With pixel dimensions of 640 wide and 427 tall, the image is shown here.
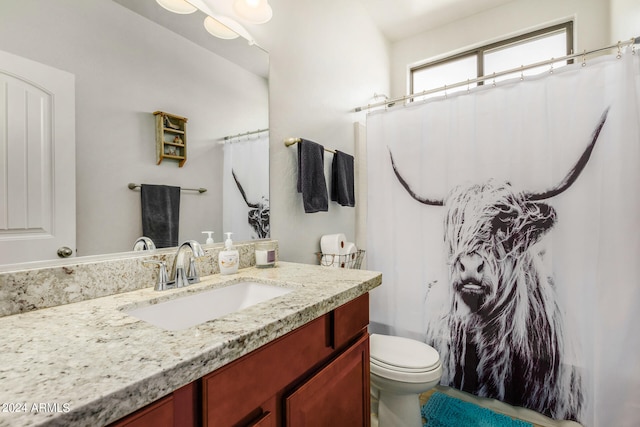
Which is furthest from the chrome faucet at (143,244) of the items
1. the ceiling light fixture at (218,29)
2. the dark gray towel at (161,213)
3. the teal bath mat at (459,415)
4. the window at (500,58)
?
the window at (500,58)

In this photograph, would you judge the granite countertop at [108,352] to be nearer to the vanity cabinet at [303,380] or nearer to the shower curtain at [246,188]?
the vanity cabinet at [303,380]

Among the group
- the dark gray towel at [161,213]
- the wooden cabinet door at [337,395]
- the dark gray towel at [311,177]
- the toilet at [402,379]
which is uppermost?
the dark gray towel at [311,177]

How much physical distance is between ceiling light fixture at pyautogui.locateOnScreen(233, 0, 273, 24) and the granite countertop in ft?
3.91

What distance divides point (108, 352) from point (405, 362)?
1238 millimetres

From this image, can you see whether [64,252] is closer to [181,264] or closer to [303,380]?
[181,264]

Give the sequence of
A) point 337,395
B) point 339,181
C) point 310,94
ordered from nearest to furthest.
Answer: point 337,395 → point 310,94 → point 339,181

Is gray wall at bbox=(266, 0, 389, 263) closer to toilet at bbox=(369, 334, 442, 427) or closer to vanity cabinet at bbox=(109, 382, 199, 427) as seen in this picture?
toilet at bbox=(369, 334, 442, 427)

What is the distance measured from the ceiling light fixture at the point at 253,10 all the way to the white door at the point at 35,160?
0.76 m

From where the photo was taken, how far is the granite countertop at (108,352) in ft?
1.26

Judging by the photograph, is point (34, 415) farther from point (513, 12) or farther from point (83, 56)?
point (513, 12)

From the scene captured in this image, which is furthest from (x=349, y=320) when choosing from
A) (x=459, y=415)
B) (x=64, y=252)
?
(x=459, y=415)

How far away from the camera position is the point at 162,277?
96 cm

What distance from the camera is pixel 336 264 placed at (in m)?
1.78

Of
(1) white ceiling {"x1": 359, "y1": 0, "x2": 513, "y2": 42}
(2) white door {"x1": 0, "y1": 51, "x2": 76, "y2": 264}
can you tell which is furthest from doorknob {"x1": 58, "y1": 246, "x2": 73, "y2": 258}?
(1) white ceiling {"x1": 359, "y1": 0, "x2": 513, "y2": 42}
